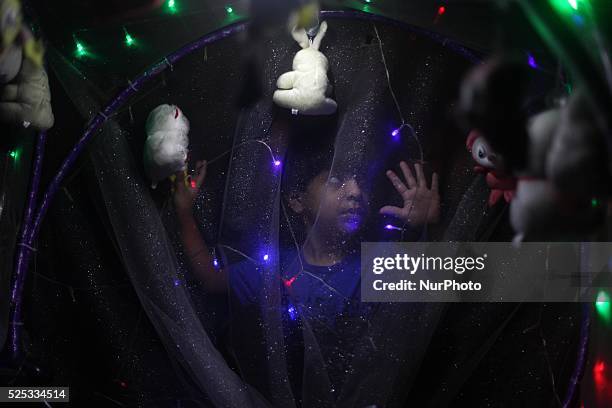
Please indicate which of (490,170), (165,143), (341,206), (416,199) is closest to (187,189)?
(165,143)

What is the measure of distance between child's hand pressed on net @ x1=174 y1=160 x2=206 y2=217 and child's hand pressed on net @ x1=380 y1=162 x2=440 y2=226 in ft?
1.54

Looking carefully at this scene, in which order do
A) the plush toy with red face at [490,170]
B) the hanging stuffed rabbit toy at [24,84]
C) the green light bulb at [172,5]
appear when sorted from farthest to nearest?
the green light bulb at [172,5], the plush toy with red face at [490,170], the hanging stuffed rabbit toy at [24,84]

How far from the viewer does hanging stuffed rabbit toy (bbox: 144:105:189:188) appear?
1.53m

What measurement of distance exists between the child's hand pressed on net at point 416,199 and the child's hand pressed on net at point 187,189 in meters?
0.47

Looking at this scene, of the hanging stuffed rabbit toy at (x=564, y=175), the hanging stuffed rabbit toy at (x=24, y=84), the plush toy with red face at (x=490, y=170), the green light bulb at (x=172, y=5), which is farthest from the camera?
the green light bulb at (x=172, y=5)

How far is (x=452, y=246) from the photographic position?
1.50 meters

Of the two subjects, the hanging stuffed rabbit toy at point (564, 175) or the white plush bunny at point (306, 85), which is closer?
the hanging stuffed rabbit toy at point (564, 175)

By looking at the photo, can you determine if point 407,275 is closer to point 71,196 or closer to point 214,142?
point 214,142

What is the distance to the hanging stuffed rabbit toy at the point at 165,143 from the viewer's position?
1.53 metres

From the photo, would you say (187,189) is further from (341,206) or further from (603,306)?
(603,306)

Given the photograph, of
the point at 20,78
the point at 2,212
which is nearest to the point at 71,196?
the point at 2,212

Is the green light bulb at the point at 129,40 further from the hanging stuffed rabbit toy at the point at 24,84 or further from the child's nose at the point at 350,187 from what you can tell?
the child's nose at the point at 350,187

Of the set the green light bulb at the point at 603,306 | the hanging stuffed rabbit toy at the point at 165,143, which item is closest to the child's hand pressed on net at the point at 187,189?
the hanging stuffed rabbit toy at the point at 165,143

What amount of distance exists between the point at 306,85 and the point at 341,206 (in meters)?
0.30
